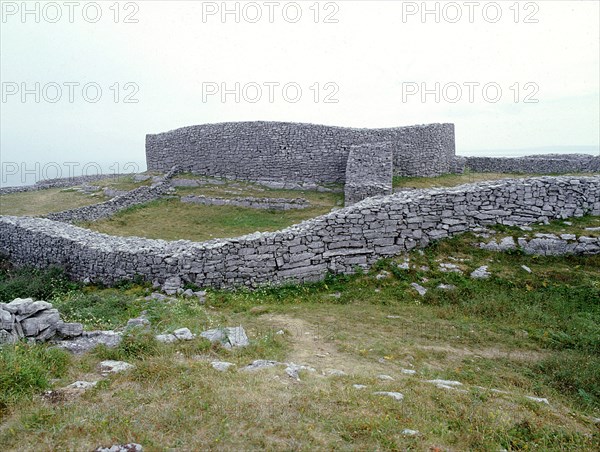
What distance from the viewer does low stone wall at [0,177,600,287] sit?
11.8m

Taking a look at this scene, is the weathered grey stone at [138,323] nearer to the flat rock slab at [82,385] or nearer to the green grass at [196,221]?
the flat rock slab at [82,385]

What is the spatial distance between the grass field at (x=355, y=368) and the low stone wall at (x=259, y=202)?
10.1 metres

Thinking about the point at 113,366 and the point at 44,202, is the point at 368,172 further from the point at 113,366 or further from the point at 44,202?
the point at 44,202

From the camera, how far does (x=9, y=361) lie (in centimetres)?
580

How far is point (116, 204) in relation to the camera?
2441 cm

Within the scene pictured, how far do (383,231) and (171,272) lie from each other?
21.4 feet

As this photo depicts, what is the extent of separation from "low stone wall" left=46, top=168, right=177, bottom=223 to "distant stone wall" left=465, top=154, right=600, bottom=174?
886 inches

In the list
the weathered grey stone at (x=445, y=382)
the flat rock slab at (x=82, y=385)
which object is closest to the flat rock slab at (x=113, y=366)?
the flat rock slab at (x=82, y=385)

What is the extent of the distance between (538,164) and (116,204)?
28.2m

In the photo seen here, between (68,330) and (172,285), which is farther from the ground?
(68,330)

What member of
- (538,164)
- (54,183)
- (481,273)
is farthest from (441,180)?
(54,183)

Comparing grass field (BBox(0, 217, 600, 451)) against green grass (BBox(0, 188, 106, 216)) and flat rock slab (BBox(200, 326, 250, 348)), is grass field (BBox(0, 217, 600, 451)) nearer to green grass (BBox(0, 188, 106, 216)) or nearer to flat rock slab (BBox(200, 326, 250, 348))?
flat rock slab (BBox(200, 326, 250, 348))

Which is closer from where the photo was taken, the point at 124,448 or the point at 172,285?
the point at 124,448

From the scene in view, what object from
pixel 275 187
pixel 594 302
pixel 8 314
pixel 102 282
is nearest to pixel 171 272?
pixel 102 282
